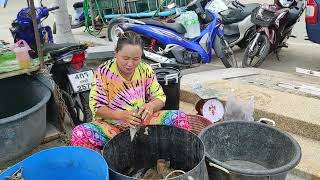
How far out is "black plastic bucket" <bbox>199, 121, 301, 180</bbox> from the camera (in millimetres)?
2490

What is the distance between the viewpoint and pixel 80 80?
12.0ft

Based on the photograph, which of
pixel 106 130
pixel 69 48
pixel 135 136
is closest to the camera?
pixel 135 136

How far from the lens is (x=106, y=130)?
8.86 ft

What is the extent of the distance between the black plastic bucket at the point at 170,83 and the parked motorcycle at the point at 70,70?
80cm

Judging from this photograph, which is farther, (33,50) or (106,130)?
(33,50)

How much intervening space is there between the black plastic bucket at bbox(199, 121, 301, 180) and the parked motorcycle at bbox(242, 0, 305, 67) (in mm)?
2954

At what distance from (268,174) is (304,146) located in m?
1.27

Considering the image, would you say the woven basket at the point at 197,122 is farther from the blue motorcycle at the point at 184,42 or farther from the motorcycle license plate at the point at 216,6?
the motorcycle license plate at the point at 216,6

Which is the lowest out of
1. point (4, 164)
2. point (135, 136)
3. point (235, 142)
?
point (4, 164)

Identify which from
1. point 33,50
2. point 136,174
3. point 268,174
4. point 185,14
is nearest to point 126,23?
point 185,14

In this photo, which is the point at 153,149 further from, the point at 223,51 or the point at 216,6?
the point at 216,6

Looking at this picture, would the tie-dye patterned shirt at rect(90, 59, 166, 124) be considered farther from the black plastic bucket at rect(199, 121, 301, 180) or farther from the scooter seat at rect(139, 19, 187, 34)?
the scooter seat at rect(139, 19, 187, 34)

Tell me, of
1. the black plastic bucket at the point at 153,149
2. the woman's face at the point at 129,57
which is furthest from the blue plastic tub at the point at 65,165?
the woman's face at the point at 129,57

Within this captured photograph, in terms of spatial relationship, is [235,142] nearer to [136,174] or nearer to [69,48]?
[136,174]
